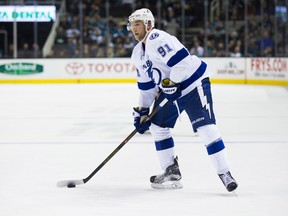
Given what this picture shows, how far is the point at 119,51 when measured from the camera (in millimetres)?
17203

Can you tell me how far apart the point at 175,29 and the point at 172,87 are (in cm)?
1383

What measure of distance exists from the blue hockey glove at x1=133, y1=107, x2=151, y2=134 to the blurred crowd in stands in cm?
1217

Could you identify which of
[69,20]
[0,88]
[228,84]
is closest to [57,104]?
[0,88]

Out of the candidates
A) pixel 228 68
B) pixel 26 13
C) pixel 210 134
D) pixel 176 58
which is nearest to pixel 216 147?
pixel 210 134

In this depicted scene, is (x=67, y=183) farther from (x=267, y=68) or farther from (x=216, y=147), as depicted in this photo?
(x=267, y=68)

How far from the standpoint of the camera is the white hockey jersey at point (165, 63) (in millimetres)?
4043

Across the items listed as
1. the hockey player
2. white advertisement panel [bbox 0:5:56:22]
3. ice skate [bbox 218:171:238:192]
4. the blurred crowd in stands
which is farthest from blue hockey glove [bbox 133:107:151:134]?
white advertisement panel [bbox 0:5:56:22]

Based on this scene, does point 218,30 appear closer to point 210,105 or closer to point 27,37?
point 27,37

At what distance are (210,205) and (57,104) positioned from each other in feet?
24.0

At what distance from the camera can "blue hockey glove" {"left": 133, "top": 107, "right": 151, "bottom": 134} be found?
14.3 feet

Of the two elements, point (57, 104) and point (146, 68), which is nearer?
point (146, 68)

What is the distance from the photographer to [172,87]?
403cm

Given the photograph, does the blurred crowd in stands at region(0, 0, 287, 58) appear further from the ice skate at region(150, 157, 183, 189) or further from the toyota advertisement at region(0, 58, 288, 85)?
the ice skate at region(150, 157, 183, 189)

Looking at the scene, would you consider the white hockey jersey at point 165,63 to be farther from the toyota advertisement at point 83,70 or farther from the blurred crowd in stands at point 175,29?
the blurred crowd in stands at point 175,29
